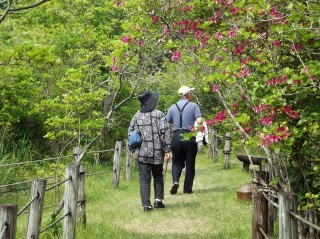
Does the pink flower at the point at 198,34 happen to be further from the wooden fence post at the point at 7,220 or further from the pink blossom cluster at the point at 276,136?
the wooden fence post at the point at 7,220

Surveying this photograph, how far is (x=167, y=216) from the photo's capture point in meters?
8.45

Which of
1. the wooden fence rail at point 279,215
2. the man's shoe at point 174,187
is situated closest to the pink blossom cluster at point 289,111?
the wooden fence rail at point 279,215

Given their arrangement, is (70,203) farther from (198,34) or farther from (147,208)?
(198,34)

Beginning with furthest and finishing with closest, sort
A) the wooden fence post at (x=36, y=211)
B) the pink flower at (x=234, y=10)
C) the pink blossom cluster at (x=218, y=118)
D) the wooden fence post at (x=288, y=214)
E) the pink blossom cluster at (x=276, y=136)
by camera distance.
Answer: the pink flower at (x=234, y=10) < the pink blossom cluster at (x=218, y=118) < the wooden fence post at (x=36, y=211) < the pink blossom cluster at (x=276, y=136) < the wooden fence post at (x=288, y=214)

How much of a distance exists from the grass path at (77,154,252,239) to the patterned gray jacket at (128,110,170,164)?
930 millimetres

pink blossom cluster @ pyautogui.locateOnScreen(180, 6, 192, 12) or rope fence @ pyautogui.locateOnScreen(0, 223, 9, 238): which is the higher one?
pink blossom cluster @ pyautogui.locateOnScreen(180, 6, 192, 12)

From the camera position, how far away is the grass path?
7.30 m

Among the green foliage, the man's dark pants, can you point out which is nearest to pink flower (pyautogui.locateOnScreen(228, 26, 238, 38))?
the green foliage

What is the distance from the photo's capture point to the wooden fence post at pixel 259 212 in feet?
20.0

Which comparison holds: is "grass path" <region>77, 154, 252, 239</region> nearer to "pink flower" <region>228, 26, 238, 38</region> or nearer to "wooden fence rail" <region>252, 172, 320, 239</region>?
"wooden fence rail" <region>252, 172, 320, 239</region>


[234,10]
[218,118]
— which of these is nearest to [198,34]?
[234,10]

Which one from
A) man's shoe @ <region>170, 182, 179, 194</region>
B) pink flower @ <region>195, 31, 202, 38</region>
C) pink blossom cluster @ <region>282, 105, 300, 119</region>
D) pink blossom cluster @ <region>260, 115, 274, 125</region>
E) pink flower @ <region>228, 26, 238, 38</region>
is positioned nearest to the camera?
pink blossom cluster @ <region>282, 105, 300, 119</region>

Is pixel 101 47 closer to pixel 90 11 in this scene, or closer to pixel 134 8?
pixel 90 11

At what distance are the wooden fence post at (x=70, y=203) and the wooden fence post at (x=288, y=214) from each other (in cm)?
308
